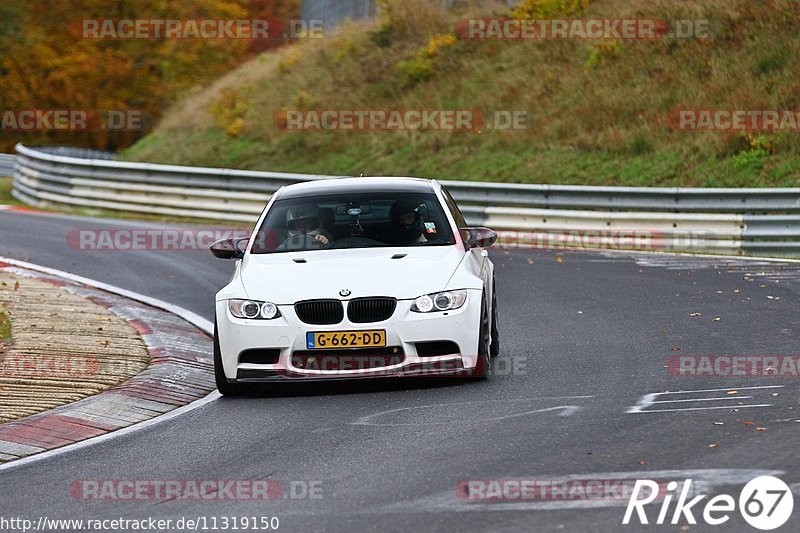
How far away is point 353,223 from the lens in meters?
11.0

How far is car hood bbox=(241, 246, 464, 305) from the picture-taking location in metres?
9.76

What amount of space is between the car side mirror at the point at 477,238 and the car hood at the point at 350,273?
269 mm

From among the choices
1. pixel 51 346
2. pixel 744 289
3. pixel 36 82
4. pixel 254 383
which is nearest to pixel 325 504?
pixel 254 383

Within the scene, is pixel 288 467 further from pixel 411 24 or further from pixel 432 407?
pixel 411 24

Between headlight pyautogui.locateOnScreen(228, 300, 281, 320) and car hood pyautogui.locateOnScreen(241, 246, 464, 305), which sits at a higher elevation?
car hood pyautogui.locateOnScreen(241, 246, 464, 305)

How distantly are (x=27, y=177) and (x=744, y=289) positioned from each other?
20.8m

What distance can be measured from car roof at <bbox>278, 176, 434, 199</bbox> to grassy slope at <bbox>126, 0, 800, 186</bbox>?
12.5m

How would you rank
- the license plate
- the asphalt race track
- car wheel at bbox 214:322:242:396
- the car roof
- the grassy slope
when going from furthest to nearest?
the grassy slope
the car roof
car wheel at bbox 214:322:242:396
the license plate
the asphalt race track

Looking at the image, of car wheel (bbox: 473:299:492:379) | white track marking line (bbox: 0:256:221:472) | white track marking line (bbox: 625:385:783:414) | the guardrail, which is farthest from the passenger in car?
the guardrail

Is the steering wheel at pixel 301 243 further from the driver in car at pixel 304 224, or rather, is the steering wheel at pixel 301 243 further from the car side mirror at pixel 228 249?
the car side mirror at pixel 228 249

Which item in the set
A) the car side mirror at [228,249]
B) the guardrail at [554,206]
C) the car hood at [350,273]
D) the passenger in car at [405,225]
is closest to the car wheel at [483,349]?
the car hood at [350,273]

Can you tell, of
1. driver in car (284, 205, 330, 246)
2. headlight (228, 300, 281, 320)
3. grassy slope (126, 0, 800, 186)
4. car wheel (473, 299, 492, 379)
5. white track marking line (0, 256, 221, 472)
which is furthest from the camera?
grassy slope (126, 0, 800, 186)

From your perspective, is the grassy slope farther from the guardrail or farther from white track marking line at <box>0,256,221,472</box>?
white track marking line at <box>0,256,221,472</box>

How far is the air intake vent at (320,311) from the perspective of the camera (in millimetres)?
9688
